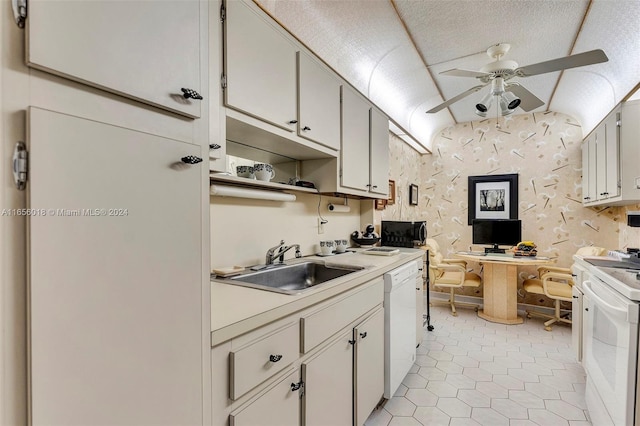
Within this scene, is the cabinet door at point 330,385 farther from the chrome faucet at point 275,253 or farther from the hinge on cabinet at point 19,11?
the hinge on cabinet at point 19,11

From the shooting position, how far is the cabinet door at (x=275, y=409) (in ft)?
3.17

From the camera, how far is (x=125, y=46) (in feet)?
2.22

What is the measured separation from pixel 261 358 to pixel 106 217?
658mm

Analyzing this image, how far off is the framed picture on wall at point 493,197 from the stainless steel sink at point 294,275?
3308 millimetres

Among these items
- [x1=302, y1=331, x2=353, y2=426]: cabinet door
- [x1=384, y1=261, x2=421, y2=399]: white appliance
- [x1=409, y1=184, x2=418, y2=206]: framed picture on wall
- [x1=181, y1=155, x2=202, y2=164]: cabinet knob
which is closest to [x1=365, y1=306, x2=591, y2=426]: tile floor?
[x1=384, y1=261, x2=421, y2=399]: white appliance

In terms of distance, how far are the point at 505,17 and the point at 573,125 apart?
107 inches

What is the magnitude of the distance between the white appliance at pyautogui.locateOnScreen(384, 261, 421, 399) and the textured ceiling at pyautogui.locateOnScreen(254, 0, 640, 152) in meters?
1.58

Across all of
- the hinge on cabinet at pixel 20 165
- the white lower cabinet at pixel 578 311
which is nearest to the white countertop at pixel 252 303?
the hinge on cabinet at pixel 20 165

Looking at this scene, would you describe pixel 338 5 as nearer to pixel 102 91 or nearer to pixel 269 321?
pixel 102 91

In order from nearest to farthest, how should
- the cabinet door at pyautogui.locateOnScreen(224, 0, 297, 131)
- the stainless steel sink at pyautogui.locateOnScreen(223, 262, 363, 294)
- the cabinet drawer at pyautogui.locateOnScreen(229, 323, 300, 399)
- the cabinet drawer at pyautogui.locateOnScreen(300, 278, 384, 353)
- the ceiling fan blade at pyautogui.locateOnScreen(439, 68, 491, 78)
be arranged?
the cabinet drawer at pyautogui.locateOnScreen(229, 323, 300, 399) < the cabinet drawer at pyautogui.locateOnScreen(300, 278, 384, 353) < the cabinet door at pyautogui.locateOnScreen(224, 0, 297, 131) < the stainless steel sink at pyautogui.locateOnScreen(223, 262, 363, 294) < the ceiling fan blade at pyautogui.locateOnScreen(439, 68, 491, 78)

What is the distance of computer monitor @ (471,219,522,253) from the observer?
4.04 m

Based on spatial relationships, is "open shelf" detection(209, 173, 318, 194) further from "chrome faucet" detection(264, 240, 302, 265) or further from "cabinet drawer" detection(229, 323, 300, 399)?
"cabinet drawer" detection(229, 323, 300, 399)

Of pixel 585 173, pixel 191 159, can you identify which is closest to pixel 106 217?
pixel 191 159

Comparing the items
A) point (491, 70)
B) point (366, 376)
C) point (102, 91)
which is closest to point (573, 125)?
point (491, 70)
